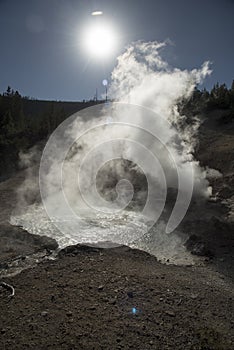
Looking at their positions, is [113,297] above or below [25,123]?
below

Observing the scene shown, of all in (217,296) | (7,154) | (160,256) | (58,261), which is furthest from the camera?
(7,154)

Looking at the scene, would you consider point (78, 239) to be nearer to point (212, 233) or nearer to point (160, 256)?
point (160, 256)

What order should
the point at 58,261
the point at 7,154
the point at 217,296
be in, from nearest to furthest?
the point at 217,296
the point at 58,261
the point at 7,154

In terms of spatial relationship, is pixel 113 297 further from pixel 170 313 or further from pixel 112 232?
pixel 112 232

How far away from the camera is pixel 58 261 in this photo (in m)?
5.77

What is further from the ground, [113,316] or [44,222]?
[44,222]

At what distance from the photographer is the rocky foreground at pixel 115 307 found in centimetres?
368

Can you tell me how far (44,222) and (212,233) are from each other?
4679 mm

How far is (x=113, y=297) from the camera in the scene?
14.9 ft

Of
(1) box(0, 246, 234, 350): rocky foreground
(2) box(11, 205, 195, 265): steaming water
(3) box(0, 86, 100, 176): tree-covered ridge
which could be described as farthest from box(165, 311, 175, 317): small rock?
(3) box(0, 86, 100, 176): tree-covered ridge

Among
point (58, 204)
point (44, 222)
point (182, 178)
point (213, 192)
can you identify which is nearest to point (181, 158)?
point (182, 178)

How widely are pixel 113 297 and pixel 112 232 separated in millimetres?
3082

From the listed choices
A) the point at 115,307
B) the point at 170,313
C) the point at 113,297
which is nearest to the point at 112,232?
the point at 113,297

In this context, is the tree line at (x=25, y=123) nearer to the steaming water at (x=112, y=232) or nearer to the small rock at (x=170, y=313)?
the steaming water at (x=112, y=232)
